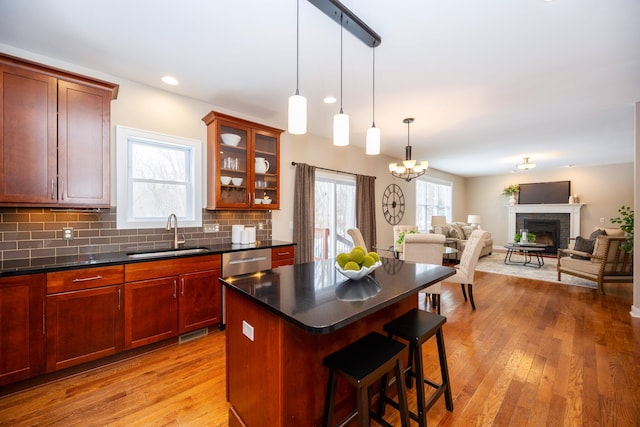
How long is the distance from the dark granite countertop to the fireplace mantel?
865 centimetres

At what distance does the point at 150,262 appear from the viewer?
246 cm

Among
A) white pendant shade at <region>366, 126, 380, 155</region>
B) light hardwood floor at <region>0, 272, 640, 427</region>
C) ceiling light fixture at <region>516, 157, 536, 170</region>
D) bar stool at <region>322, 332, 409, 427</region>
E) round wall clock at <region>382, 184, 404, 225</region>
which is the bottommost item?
light hardwood floor at <region>0, 272, 640, 427</region>

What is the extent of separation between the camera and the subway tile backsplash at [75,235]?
2273 mm

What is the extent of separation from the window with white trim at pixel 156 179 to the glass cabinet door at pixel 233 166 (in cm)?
28

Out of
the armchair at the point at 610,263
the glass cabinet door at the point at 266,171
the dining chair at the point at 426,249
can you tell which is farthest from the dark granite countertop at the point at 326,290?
the armchair at the point at 610,263

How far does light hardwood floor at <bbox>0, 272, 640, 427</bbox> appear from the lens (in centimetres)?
176

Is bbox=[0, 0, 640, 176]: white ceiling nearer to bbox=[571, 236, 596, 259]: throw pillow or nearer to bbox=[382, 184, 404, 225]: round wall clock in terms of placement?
bbox=[571, 236, 596, 259]: throw pillow

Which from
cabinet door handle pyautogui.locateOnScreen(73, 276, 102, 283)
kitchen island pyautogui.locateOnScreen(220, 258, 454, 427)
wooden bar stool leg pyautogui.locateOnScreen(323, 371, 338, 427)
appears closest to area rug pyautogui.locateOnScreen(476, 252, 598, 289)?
kitchen island pyautogui.locateOnScreen(220, 258, 454, 427)

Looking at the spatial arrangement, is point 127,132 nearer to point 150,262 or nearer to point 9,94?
point 9,94

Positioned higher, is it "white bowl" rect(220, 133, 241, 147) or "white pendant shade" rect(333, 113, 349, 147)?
"white bowl" rect(220, 133, 241, 147)

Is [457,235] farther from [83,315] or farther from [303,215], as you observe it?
[83,315]

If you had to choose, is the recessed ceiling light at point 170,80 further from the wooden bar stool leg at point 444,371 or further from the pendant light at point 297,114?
the wooden bar stool leg at point 444,371

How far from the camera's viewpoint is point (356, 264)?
1.59 metres

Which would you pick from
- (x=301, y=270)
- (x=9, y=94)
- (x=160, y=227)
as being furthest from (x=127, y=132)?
(x=301, y=270)
